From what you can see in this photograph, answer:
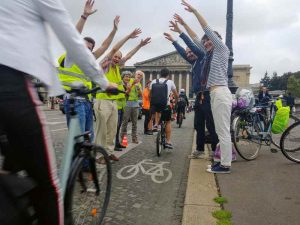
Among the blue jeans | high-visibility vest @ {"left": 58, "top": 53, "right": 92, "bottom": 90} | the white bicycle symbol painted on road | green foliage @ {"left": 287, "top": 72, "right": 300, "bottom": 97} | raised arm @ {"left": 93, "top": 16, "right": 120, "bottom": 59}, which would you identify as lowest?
green foliage @ {"left": 287, "top": 72, "right": 300, "bottom": 97}

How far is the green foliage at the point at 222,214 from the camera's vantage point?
3.39m

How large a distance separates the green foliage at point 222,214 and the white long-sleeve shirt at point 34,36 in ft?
6.62

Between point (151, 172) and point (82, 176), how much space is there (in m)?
3.00

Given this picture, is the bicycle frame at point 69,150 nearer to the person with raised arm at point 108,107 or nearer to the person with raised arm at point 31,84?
the person with raised arm at point 31,84

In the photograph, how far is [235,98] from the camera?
682 centimetres

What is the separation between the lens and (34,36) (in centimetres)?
189

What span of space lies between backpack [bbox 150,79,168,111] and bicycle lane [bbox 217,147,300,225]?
2093 millimetres

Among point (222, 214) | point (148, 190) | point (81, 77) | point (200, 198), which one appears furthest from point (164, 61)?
point (222, 214)

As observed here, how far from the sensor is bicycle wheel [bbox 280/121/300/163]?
19.8ft

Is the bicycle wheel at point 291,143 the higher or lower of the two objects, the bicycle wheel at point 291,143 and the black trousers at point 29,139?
the lower

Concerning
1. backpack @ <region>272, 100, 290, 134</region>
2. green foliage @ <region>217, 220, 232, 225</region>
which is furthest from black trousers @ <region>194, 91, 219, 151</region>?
green foliage @ <region>217, 220, 232, 225</region>

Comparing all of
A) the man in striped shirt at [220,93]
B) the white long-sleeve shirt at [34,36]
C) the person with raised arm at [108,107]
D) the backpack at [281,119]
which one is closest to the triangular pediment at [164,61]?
the backpack at [281,119]

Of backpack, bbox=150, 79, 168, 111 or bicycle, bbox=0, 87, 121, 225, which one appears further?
backpack, bbox=150, 79, 168, 111

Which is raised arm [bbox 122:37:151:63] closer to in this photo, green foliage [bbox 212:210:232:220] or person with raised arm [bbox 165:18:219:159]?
person with raised arm [bbox 165:18:219:159]
